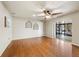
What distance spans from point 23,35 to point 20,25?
3.60 ft

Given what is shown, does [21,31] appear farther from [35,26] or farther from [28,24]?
[35,26]

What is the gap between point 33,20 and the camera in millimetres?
11969

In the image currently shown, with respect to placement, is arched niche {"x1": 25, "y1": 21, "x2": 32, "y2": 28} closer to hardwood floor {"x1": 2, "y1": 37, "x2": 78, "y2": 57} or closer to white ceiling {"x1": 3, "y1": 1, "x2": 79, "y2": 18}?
hardwood floor {"x1": 2, "y1": 37, "x2": 78, "y2": 57}

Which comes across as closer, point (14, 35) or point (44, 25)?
point (14, 35)

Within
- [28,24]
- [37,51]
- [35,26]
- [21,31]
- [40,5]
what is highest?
[40,5]

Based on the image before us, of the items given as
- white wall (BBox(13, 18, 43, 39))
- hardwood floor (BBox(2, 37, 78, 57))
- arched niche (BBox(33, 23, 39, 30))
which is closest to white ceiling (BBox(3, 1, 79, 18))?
hardwood floor (BBox(2, 37, 78, 57))

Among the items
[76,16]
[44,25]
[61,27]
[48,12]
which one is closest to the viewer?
[48,12]

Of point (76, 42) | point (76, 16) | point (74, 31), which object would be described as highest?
point (76, 16)

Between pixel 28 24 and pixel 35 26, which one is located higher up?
pixel 28 24

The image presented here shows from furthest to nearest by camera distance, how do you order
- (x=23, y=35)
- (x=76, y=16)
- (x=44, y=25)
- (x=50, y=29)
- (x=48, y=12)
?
(x=44, y=25) < (x=50, y=29) < (x=23, y=35) < (x=76, y=16) < (x=48, y=12)

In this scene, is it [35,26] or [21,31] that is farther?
[35,26]

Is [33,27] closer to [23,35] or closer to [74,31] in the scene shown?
[23,35]

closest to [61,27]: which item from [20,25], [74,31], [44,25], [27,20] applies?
[44,25]

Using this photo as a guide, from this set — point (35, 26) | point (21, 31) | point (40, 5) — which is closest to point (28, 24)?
point (35, 26)
